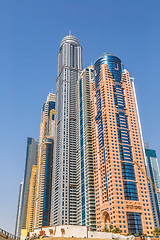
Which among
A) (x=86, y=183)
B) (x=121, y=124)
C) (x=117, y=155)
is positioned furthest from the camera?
(x=86, y=183)

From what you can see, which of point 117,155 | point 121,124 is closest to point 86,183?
point 117,155

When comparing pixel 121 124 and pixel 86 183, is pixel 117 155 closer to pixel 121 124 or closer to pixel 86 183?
pixel 121 124

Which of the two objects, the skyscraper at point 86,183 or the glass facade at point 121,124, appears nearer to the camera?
the glass facade at point 121,124

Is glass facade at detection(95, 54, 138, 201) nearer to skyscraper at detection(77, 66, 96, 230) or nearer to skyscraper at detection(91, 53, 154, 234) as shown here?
skyscraper at detection(91, 53, 154, 234)

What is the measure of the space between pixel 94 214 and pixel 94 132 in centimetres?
5552

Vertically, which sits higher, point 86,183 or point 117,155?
point 117,155

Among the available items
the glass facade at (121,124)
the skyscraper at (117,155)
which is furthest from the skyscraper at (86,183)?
the glass facade at (121,124)

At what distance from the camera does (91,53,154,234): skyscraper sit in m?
139

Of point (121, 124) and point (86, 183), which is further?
point (86, 183)

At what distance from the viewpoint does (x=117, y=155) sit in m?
156

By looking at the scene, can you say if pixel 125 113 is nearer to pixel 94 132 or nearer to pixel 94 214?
pixel 94 132

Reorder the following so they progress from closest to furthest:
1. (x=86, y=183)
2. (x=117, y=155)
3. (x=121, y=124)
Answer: (x=117, y=155), (x=121, y=124), (x=86, y=183)

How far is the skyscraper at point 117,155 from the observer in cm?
13938

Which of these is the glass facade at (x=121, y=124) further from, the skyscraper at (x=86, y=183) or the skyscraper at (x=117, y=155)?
the skyscraper at (x=86, y=183)
